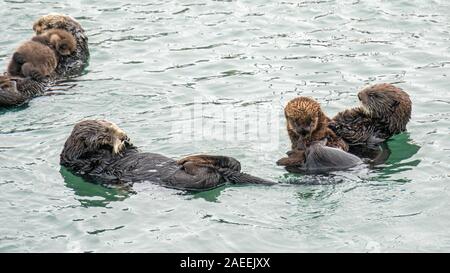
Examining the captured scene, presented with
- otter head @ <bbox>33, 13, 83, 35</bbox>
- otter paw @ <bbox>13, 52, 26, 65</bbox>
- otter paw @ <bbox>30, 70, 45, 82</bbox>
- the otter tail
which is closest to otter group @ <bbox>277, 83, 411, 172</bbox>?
the otter tail

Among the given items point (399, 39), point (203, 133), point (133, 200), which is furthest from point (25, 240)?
point (399, 39)

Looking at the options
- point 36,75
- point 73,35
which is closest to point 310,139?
point 36,75

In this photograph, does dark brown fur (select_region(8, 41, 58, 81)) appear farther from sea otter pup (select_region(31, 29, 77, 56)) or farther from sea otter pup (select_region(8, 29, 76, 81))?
sea otter pup (select_region(31, 29, 77, 56))

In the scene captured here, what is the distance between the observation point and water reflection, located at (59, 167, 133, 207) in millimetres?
6969

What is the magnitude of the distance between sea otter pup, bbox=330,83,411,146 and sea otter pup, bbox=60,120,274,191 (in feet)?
4.24

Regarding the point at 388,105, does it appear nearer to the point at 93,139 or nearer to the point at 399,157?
the point at 399,157

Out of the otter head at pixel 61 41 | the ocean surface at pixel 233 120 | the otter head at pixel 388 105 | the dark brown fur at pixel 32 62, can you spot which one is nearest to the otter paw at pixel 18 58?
the dark brown fur at pixel 32 62

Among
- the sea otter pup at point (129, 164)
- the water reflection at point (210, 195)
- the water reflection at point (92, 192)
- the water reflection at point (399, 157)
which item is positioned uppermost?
the sea otter pup at point (129, 164)

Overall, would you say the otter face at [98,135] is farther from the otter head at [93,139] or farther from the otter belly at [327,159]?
the otter belly at [327,159]

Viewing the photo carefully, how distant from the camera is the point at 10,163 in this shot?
25.2 ft

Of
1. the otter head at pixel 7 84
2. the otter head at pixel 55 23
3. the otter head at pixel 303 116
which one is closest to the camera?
the otter head at pixel 303 116

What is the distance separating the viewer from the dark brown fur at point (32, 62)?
944 centimetres

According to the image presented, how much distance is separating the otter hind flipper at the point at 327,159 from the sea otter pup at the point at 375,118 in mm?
891
